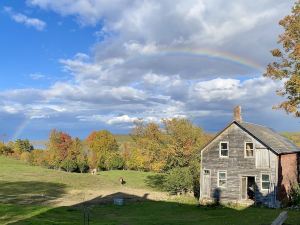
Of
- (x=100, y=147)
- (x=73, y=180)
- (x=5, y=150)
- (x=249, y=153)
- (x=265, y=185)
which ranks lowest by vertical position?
(x=73, y=180)

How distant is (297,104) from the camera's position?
33688 mm

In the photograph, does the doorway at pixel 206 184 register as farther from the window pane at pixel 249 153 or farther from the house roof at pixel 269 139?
the house roof at pixel 269 139

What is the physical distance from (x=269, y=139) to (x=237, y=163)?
4490 mm

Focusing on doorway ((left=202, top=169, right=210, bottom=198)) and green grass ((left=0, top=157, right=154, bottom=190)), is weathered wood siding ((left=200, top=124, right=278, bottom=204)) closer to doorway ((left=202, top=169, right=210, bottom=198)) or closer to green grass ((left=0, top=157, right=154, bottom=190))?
doorway ((left=202, top=169, right=210, bottom=198))

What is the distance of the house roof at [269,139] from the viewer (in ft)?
145

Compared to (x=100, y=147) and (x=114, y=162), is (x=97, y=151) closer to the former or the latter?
(x=100, y=147)

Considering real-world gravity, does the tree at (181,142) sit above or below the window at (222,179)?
above

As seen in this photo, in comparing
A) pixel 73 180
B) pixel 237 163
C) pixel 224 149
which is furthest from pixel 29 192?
pixel 237 163

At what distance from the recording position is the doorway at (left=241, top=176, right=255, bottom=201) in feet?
149

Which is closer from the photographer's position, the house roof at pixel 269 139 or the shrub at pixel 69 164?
the house roof at pixel 269 139

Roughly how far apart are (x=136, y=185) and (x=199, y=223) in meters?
41.6

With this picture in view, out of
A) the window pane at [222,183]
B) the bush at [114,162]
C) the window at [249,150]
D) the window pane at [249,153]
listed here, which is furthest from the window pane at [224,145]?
the bush at [114,162]

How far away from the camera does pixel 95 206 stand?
44.7 metres

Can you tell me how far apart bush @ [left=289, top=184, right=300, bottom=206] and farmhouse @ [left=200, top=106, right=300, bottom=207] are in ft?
2.85
